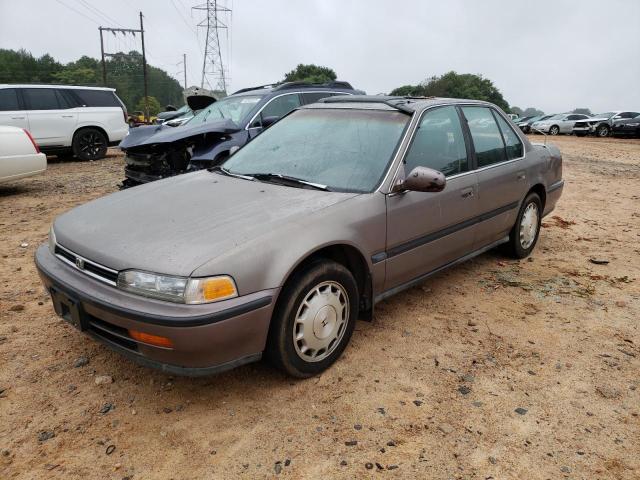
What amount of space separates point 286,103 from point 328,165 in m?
4.41

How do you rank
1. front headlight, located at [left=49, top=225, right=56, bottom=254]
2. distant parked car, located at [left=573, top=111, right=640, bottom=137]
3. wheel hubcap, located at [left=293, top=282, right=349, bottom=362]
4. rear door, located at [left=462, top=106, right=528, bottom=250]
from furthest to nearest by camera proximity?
distant parked car, located at [left=573, top=111, right=640, bottom=137] → rear door, located at [left=462, top=106, right=528, bottom=250] → front headlight, located at [left=49, top=225, right=56, bottom=254] → wheel hubcap, located at [left=293, top=282, right=349, bottom=362]

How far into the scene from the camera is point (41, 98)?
34.7 feet

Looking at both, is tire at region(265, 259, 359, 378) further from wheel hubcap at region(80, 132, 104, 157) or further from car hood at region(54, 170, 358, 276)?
wheel hubcap at region(80, 132, 104, 157)

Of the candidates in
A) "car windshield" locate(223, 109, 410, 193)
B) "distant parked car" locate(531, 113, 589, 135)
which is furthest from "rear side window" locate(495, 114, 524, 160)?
"distant parked car" locate(531, 113, 589, 135)

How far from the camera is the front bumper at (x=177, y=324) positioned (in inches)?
84.7

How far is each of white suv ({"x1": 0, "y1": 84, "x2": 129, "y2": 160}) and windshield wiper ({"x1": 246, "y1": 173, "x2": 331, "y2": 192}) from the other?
9325 millimetres

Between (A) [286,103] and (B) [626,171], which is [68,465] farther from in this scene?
(B) [626,171]

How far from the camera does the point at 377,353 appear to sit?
300 centimetres

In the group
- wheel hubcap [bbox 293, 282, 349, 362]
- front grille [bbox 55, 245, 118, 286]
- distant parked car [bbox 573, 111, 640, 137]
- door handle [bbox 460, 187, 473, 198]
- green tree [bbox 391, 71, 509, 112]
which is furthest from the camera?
green tree [bbox 391, 71, 509, 112]

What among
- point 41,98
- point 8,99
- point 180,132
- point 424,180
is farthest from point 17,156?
point 424,180

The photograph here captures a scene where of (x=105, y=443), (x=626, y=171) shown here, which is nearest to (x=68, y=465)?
(x=105, y=443)

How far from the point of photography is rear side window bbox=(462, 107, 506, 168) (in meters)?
3.86

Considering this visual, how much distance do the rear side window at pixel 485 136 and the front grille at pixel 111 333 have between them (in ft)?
9.36

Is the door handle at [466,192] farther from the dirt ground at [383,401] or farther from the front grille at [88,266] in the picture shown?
the front grille at [88,266]
